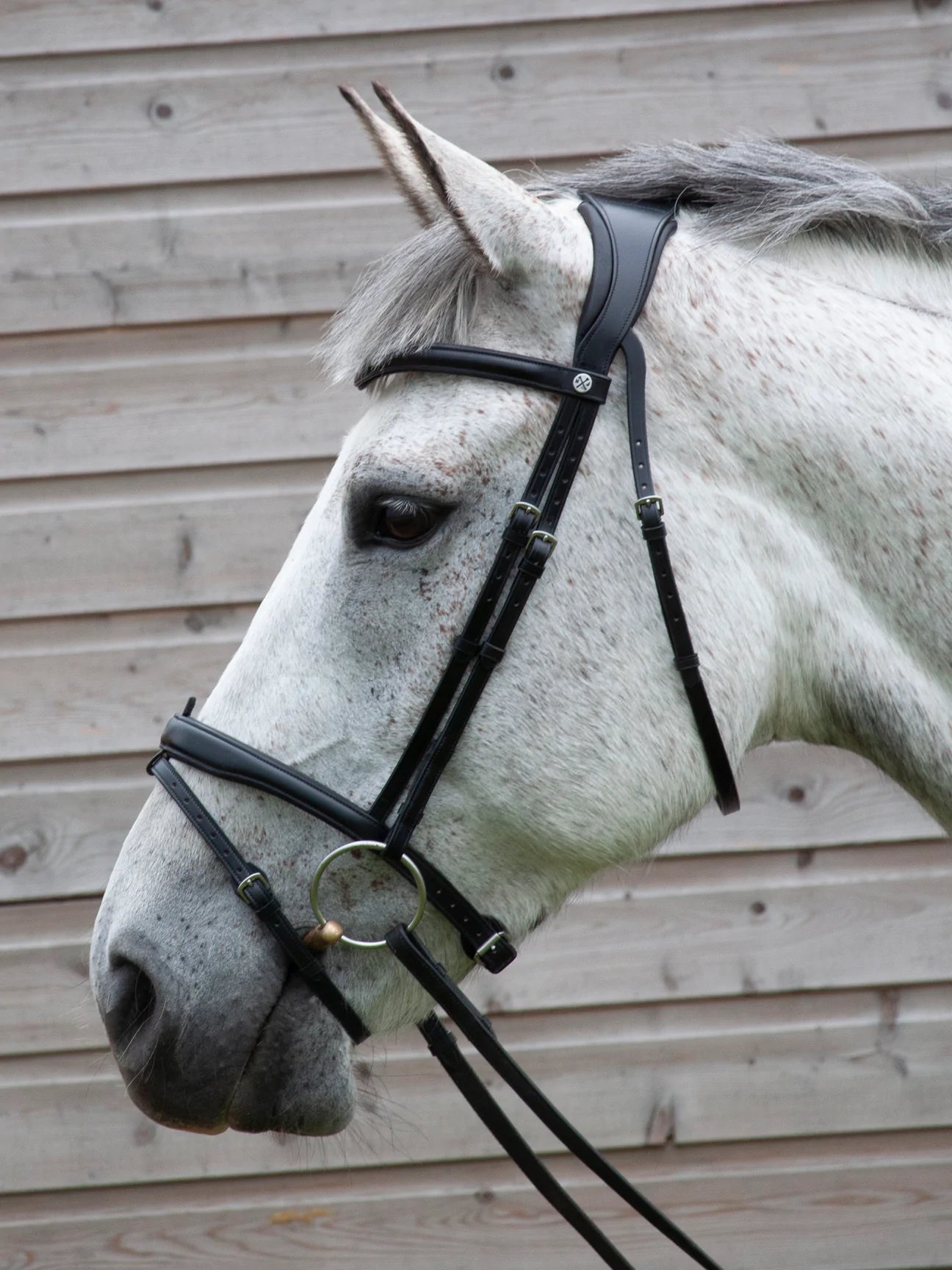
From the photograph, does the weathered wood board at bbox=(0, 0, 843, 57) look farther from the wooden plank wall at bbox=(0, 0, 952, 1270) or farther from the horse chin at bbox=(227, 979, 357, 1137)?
the horse chin at bbox=(227, 979, 357, 1137)

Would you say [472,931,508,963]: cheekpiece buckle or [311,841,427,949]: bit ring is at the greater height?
[311,841,427,949]: bit ring

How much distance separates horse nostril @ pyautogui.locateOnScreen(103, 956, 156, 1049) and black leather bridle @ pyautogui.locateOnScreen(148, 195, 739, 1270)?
6.3 inches

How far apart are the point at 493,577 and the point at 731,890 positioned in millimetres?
1641

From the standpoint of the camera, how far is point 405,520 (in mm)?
1114

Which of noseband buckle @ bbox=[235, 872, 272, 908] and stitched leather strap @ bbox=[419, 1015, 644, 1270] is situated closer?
noseband buckle @ bbox=[235, 872, 272, 908]

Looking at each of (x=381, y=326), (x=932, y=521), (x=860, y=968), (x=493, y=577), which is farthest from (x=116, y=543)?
(x=860, y=968)

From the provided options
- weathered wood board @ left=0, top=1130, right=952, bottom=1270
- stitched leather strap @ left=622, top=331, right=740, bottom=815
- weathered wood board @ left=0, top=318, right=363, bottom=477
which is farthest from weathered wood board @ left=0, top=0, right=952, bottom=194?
weathered wood board @ left=0, top=1130, right=952, bottom=1270

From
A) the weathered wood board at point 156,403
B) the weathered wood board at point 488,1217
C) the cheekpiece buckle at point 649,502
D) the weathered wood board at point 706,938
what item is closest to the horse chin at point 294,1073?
the cheekpiece buckle at point 649,502

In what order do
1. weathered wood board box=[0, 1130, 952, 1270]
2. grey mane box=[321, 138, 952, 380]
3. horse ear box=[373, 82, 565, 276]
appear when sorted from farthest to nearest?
weathered wood board box=[0, 1130, 952, 1270]
grey mane box=[321, 138, 952, 380]
horse ear box=[373, 82, 565, 276]

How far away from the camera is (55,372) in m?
2.44

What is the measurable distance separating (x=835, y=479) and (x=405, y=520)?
0.49m

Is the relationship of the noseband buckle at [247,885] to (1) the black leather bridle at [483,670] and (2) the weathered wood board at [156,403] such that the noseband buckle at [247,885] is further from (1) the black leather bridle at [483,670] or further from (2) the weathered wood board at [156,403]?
(2) the weathered wood board at [156,403]

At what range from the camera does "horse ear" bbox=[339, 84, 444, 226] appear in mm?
1137

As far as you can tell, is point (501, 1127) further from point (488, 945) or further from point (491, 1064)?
point (488, 945)
